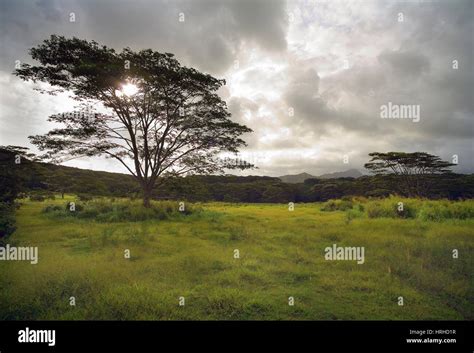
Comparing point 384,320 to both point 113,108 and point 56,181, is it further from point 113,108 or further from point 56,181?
point 56,181

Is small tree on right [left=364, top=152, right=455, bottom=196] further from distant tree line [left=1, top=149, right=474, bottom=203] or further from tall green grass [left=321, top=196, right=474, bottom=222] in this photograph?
tall green grass [left=321, top=196, right=474, bottom=222]

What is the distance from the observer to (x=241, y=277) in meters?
5.80

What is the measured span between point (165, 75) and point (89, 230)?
9358 millimetres

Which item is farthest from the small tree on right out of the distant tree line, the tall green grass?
the tall green grass

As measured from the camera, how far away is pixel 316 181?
44125 mm

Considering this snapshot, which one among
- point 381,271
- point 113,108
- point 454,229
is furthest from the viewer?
point 113,108

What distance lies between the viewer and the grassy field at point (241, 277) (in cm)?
447
